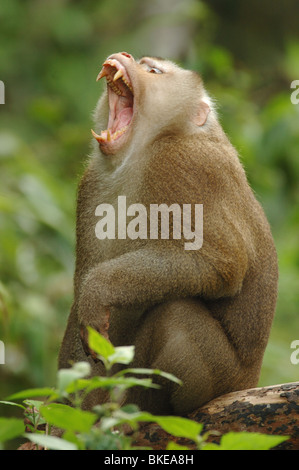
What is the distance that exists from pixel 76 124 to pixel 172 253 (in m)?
6.70

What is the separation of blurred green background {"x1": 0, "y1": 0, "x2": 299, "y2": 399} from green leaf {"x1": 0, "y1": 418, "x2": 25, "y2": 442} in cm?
185

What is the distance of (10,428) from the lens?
2.31m

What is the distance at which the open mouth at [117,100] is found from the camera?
4.35m

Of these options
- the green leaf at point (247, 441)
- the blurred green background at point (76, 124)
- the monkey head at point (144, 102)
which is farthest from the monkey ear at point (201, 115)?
the green leaf at point (247, 441)

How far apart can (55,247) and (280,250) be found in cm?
329

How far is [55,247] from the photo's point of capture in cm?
652

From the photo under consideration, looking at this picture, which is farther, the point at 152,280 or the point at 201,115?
the point at 201,115

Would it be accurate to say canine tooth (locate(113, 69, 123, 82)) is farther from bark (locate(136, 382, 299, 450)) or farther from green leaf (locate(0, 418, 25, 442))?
green leaf (locate(0, 418, 25, 442))

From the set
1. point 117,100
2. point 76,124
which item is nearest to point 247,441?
point 117,100

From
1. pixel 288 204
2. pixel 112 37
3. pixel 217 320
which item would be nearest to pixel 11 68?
pixel 112 37

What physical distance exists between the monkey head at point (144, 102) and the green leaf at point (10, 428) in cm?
231

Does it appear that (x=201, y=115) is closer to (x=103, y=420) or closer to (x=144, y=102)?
(x=144, y=102)

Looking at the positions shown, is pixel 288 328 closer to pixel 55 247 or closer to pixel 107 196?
pixel 55 247

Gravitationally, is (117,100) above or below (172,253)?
above
